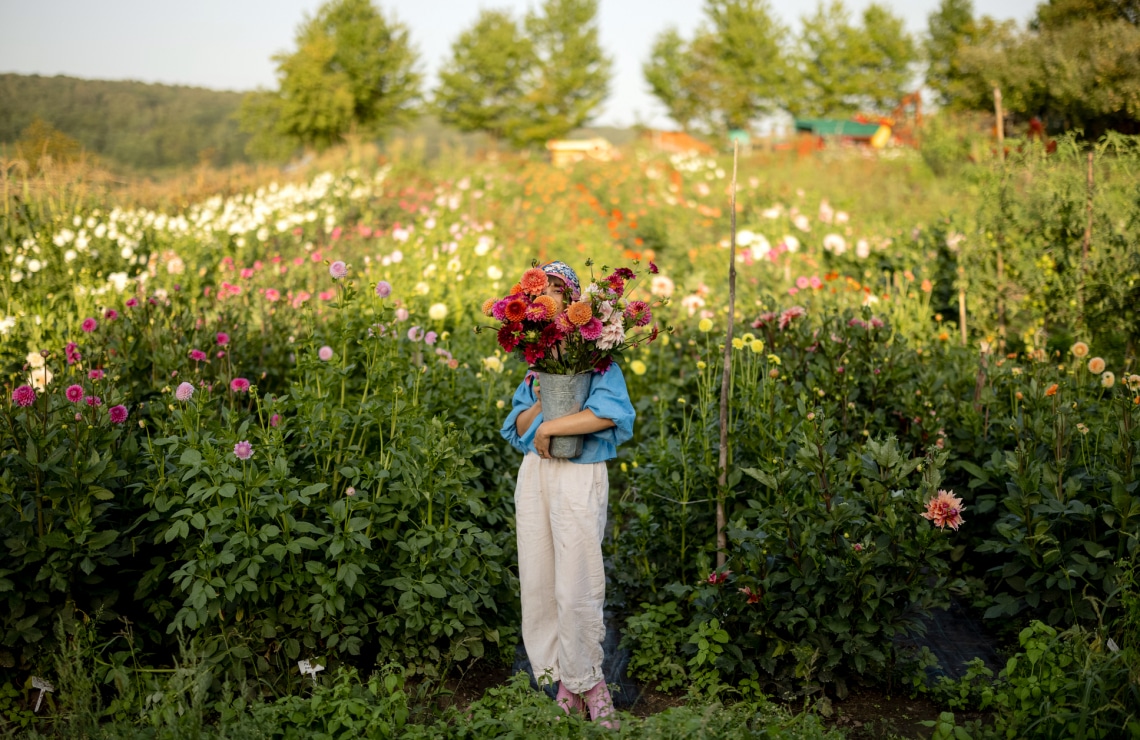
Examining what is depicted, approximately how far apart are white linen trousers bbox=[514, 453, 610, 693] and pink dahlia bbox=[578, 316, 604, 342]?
431 millimetres

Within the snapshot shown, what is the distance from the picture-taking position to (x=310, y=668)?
9.66 feet

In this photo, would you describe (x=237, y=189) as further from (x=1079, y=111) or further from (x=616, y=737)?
(x=1079, y=111)

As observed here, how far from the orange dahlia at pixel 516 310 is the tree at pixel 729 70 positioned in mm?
29737

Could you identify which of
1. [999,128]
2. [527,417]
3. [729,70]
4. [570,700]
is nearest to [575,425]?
[527,417]

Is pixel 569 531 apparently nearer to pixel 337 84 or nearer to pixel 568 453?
pixel 568 453

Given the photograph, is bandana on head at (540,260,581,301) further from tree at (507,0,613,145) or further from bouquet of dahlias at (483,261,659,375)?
tree at (507,0,613,145)

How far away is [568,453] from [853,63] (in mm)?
31130

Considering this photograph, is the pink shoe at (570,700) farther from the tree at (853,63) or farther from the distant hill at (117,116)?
the tree at (853,63)

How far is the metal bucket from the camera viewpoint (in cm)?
278

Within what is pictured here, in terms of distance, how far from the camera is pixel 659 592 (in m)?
3.61

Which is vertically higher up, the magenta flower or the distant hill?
the distant hill

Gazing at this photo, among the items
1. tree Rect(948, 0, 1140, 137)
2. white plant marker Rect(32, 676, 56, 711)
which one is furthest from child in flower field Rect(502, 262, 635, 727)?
tree Rect(948, 0, 1140, 137)

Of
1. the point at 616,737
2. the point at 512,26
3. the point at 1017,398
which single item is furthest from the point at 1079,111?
the point at 512,26

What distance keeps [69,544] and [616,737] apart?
6.19ft
